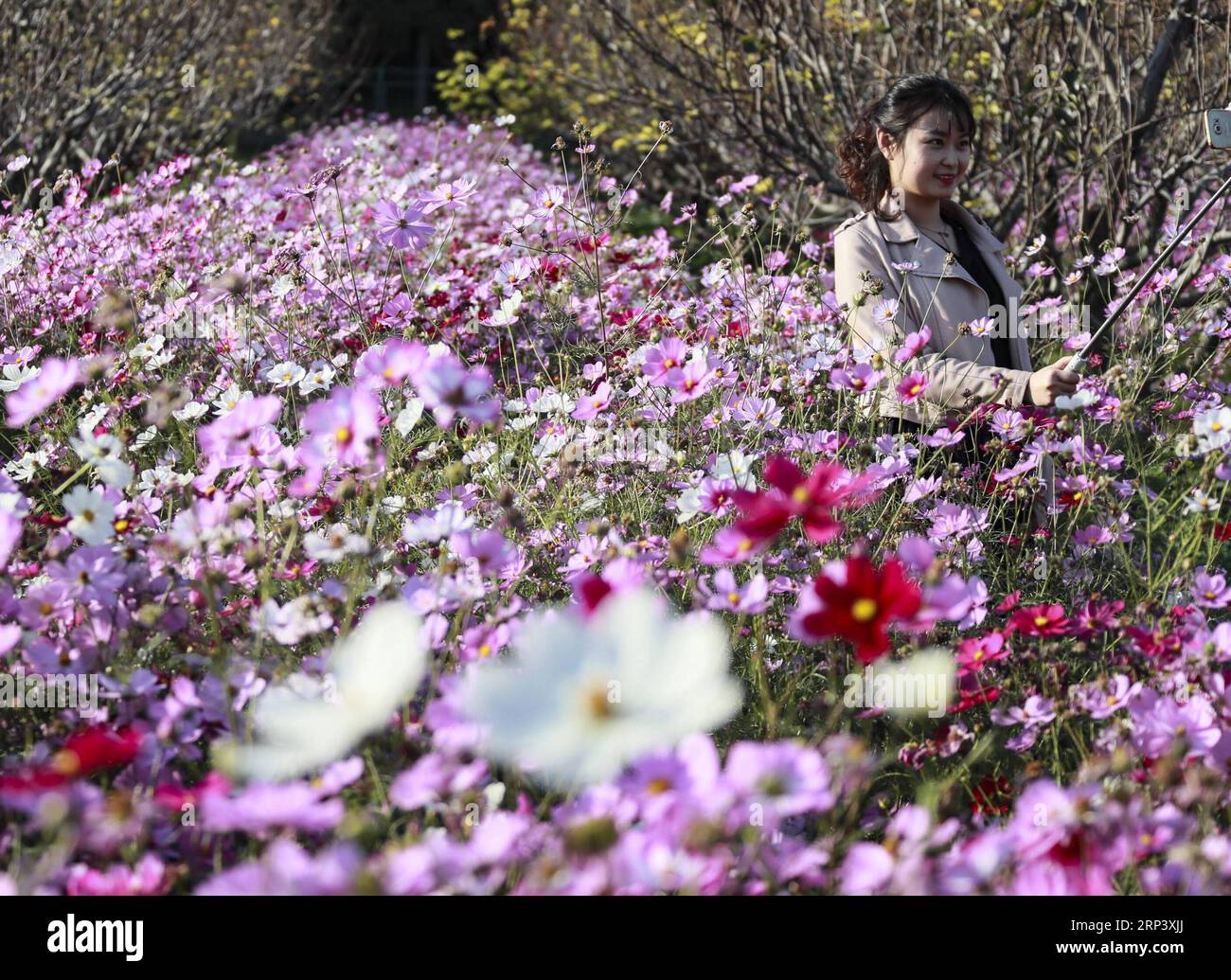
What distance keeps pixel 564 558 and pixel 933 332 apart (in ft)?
4.05

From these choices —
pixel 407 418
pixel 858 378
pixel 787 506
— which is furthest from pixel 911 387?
pixel 787 506

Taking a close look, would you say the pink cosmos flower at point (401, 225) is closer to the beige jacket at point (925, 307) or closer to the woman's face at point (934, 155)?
the beige jacket at point (925, 307)

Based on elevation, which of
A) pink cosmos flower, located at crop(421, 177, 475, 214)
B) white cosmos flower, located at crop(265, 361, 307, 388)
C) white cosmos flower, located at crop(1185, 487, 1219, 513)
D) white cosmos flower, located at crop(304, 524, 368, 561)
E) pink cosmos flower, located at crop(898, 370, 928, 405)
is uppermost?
pink cosmos flower, located at crop(421, 177, 475, 214)

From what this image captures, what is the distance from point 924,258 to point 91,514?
6.16 ft

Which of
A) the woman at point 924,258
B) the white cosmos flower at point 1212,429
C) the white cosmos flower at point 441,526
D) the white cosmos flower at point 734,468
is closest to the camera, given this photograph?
the white cosmos flower at point 441,526

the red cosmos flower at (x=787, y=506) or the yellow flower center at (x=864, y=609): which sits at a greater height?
the red cosmos flower at (x=787, y=506)

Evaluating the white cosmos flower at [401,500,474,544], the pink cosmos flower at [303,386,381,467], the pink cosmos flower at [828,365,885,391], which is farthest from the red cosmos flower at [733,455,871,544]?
the pink cosmos flower at [828,365,885,391]

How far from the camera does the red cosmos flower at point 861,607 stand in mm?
955

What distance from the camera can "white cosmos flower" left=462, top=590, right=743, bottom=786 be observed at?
2.70 ft

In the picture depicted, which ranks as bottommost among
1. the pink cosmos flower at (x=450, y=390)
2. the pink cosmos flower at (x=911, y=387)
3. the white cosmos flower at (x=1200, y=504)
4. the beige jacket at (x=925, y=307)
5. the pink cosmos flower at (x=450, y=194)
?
the white cosmos flower at (x=1200, y=504)

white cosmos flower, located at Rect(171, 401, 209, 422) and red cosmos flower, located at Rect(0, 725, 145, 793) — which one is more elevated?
white cosmos flower, located at Rect(171, 401, 209, 422)

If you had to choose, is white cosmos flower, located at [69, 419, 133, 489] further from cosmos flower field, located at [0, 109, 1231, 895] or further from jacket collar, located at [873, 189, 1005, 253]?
jacket collar, located at [873, 189, 1005, 253]

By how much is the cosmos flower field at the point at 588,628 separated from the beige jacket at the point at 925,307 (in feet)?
0.27

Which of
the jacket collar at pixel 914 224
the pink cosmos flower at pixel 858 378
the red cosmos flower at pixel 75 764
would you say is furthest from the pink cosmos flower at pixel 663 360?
the red cosmos flower at pixel 75 764
